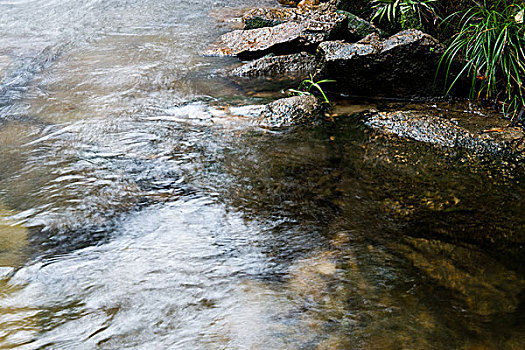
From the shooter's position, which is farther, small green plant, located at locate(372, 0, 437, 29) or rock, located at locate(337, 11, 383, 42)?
rock, located at locate(337, 11, 383, 42)

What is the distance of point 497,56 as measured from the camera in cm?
397

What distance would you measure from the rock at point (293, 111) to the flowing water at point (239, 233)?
180 mm

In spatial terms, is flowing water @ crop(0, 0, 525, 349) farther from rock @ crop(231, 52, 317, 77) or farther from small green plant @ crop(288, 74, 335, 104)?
rock @ crop(231, 52, 317, 77)

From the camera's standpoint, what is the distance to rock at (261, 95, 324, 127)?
13.9 feet

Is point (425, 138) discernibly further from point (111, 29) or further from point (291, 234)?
point (111, 29)

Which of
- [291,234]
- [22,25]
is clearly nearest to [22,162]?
[291,234]

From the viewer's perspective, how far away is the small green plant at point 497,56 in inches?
155

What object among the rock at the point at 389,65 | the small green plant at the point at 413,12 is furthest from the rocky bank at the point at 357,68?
the small green plant at the point at 413,12

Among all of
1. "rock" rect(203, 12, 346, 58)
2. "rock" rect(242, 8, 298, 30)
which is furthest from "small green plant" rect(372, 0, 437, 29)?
"rock" rect(242, 8, 298, 30)

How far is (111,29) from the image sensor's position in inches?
302

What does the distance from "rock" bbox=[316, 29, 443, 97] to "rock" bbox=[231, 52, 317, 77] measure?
35.2 inches

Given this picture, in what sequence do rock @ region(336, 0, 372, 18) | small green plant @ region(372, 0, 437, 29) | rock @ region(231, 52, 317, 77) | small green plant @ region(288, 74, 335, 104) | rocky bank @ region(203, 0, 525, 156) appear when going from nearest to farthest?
rocky bank @ region(203, 0, 525, 156)
small green plant @ region(288, 74, 335, 104)
small green plant @ region(372, 0, 437, 29)
rock @ region(231, 52, 317, 77)
rock @ region(336, 0, 372, 18)

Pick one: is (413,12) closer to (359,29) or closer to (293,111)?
(359,29)

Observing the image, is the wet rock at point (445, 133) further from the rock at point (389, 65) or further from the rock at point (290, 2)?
the rock at point (290, 2)
